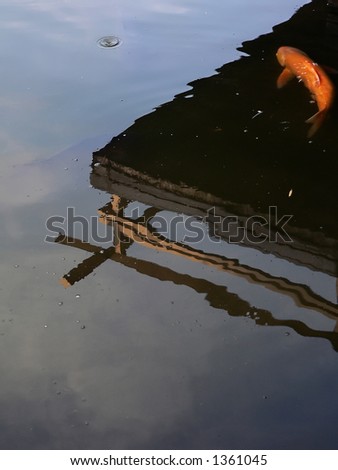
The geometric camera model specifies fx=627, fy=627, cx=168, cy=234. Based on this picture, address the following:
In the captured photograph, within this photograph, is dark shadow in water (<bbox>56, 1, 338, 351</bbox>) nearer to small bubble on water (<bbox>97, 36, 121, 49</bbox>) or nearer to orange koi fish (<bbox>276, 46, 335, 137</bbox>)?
orange koi fish (<bbox>276, 46, 335, 137</bbox>)

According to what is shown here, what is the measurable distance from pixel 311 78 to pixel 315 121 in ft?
1.60

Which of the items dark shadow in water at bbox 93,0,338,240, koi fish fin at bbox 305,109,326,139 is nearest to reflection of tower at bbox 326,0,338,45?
dark shadow in water at bbox 93,0,338,240

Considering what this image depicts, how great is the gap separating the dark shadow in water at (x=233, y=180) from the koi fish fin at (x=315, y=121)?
1.9 inches

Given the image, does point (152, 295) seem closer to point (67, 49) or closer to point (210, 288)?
point (210, 288)

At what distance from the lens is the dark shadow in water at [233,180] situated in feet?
12.0

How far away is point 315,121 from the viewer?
4.96m

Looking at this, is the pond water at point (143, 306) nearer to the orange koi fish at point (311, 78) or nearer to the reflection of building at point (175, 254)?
the reflection of building at point (175, 254)

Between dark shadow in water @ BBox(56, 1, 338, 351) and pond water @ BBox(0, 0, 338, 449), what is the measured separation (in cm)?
2

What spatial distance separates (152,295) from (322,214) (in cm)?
129

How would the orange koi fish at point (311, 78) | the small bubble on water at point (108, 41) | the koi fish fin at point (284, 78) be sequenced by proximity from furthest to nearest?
1. the small bubble on water at point (108, 41)
2. the koi fish fin at point (284, 78)
3. the orange koi fish at point (311, 78)

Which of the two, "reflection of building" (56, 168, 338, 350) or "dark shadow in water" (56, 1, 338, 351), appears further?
"dark shadow in water" (56, 1, 338, 351)

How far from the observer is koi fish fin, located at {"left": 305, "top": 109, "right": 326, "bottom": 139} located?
4.84 meters

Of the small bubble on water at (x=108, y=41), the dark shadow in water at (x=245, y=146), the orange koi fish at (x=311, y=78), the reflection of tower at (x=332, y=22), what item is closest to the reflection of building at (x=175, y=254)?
the dark shadow in water at (x=245, y=146)

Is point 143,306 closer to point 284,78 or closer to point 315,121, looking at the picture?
point 315,121
